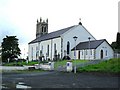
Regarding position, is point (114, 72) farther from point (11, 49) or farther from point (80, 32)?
point (11, 49)

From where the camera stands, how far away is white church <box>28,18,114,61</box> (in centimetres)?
7674

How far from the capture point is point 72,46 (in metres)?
89.0

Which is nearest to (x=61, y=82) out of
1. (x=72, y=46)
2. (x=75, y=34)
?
(x=72, y=46)

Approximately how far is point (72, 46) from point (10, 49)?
33.9 m

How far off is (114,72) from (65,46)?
5654 centimetres

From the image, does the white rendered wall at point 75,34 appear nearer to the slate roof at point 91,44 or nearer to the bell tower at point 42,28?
the slate roof at point 91,44

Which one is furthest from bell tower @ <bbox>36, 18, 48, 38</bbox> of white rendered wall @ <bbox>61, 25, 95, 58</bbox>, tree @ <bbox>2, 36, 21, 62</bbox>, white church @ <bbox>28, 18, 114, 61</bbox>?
white rendered wall @ <bbox>61, 25, 95, 58</bbox>

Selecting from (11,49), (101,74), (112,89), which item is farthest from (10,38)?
(112,89)

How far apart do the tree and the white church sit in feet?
23.3

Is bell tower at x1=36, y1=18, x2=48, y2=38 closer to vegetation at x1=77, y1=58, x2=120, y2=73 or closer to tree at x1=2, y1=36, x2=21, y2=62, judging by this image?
tree at x1=2, y1=36, x2=21, y2=62

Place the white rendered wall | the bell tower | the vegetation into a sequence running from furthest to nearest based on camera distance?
the bell tower < the white rendered wall < the vegetation

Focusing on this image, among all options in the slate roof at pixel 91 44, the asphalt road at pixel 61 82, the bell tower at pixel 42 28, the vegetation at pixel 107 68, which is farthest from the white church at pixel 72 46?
the asphalt road at pixel 61 82

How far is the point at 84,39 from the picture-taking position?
91.5 m

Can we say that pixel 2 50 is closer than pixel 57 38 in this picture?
No
